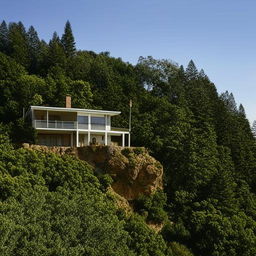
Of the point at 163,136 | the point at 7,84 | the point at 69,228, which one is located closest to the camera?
the point at 69,228

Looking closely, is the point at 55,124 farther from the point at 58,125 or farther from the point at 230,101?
the point at 230,101

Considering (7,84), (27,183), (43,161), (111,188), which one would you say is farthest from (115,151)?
(7,84)

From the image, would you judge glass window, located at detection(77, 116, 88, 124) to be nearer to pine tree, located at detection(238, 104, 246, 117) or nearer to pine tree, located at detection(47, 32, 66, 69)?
pine tree, located at detection(47, 32, 66, 69)

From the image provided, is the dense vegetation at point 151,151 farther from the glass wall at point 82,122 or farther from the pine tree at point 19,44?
the glass wall at point 82,122

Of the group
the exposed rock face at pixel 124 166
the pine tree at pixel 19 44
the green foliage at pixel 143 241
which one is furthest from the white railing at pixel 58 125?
the pine tree at pixel 19 44

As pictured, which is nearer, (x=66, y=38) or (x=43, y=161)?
(x=43, y=161)

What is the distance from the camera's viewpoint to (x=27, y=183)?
2531 centimetres

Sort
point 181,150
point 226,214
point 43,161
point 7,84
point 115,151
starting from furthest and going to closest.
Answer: point 7,84 < point 181,150 < point 226,214 < point 115,151 < point 43,161

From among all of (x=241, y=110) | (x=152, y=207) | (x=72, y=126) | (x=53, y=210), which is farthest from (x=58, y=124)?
(x=241, y=110)

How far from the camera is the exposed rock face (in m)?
29.9

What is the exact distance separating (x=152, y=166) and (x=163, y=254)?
7.92m

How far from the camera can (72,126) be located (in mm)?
34500

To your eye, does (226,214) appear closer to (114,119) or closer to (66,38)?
(114,119)

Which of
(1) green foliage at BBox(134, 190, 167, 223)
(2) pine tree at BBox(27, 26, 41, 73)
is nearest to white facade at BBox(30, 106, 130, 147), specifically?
(1) green foliage at BBox(134, 190, 167, 223)
